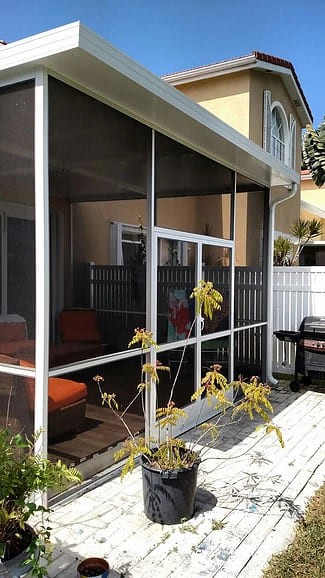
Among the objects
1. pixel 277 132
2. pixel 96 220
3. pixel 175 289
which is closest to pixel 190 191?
pixel 175 289

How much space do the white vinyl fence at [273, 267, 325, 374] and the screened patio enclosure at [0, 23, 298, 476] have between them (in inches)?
36.9

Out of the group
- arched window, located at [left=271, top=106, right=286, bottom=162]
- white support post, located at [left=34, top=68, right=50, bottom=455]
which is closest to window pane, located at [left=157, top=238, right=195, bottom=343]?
white support post, located at [left=34, top=68, right=50, bottom=455]

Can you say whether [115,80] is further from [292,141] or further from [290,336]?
[292,141]

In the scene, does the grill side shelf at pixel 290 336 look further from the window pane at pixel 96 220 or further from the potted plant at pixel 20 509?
the potted plant at pixel 20 509

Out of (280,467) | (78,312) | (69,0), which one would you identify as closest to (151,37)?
(69,0)

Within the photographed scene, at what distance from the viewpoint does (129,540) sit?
8.47 feet

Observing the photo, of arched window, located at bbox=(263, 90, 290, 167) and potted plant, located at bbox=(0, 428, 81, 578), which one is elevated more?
arched window, located at bbox=(263, 90, 290, 167)

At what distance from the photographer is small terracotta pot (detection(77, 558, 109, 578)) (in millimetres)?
2102

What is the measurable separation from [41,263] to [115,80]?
1.25 meters

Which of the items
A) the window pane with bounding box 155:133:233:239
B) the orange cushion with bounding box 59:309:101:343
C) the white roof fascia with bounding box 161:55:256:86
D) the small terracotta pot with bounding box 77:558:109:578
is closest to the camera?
the small terracotta pot with bounding box 77:558:109:578

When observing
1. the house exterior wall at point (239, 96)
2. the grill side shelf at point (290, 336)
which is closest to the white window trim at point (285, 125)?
the house exterior wall at point (239, 96)

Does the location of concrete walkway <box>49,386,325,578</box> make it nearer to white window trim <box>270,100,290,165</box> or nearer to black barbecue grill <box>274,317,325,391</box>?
black barbecue grill <box>274,317,325,391</box>

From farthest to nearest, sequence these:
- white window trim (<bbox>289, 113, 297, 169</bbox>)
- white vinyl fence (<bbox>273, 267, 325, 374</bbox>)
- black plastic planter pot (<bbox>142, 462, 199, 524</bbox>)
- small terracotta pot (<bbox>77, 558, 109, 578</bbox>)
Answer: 1. white window trim (<bbox>289, 113, 297, 169</bbox>)
2. white vinyl fence (<bbox>273, 267, 325, 374</bbox>)
3. black plastic planter pot (<bbox>142, 462, 199, 524</bbox>)
4. small terracotta pot (<bbox>77, 558, 109, 578</bbox>)

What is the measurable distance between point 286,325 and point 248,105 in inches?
194
